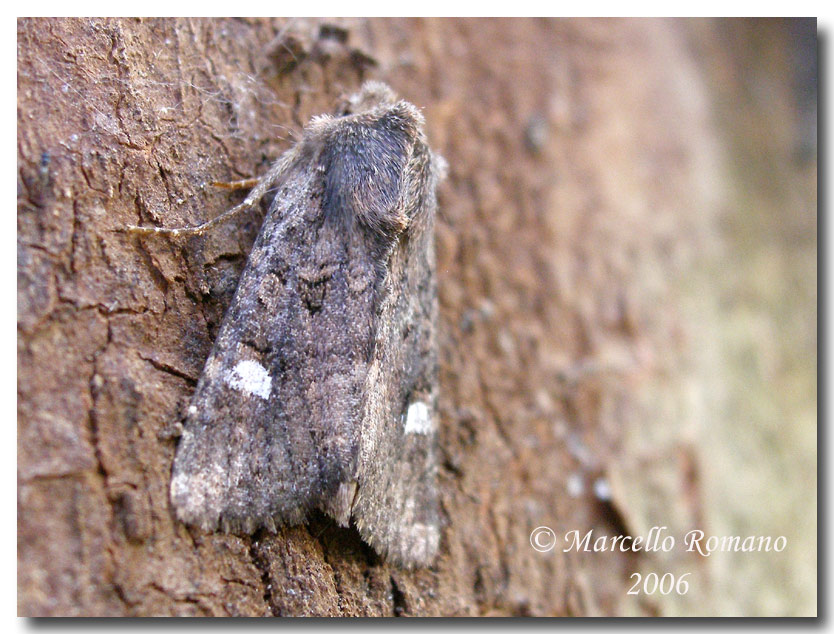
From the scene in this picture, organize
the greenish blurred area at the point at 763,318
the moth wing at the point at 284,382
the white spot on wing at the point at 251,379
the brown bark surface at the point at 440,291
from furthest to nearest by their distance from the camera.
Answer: the greenish blurred area at the point at 763,318 < the white spot on wing at the point at 251,379 < the moth wing at the point at 284,382 < the brown bark surface at the point at 440,291

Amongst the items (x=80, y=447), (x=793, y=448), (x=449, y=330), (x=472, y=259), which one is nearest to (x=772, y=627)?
(x=793, y=448)

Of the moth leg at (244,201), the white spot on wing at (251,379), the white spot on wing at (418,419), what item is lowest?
the white spot on wing at (418,419)

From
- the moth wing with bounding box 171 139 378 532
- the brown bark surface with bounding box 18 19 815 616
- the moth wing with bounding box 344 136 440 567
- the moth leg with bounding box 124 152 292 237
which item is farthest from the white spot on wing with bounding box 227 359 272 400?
the moth leg with bounding box 124 152 292 237

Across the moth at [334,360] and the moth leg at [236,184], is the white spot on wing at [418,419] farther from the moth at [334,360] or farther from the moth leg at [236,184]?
the moth leg at [236,184]

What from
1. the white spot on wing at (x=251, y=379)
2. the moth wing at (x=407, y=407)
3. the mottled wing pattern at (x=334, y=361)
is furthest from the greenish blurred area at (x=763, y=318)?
the white spot on wing at (x=251, y=379)

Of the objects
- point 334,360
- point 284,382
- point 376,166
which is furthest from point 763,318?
point 284,382

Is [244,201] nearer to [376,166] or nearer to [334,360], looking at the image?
[376,166]
